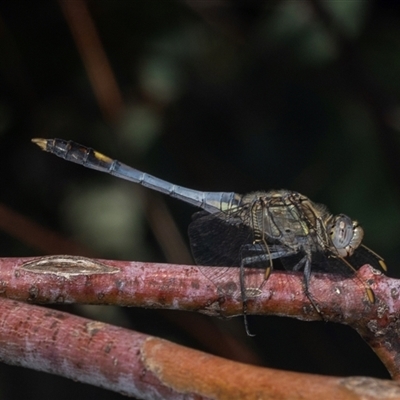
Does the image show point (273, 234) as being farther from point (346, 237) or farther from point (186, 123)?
point (186, 123)

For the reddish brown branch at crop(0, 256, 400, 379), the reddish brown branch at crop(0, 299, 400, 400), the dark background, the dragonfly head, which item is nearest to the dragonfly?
the dragonfly head

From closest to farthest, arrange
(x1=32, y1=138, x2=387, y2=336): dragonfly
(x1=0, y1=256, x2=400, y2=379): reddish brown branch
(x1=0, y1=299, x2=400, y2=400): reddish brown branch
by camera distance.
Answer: (x1=0, y1=299, x2=400, y2=400): reddish brown branch < (x1=0, y1=256, x2=400, y2=379): reddish brown branch < (x1=32, y1=138, x2=387, y2=336): dragonfly

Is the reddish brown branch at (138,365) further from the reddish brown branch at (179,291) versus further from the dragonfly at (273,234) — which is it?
the dragonfly at (273,234)

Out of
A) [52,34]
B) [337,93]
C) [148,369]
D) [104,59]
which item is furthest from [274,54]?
[148,369]

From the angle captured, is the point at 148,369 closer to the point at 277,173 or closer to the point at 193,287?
the point at 193,287

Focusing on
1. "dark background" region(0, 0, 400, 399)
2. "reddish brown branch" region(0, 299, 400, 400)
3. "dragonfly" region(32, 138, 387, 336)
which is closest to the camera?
"reddish brown branch" region(0, 299, 400, 400)

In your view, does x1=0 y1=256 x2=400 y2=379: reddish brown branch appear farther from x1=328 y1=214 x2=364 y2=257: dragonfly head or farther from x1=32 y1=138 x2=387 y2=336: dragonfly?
x1=328 y1=214 x2=364 y2=257: dragonfly head

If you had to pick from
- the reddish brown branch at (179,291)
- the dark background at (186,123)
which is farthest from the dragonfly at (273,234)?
the dark background at (186,123)
